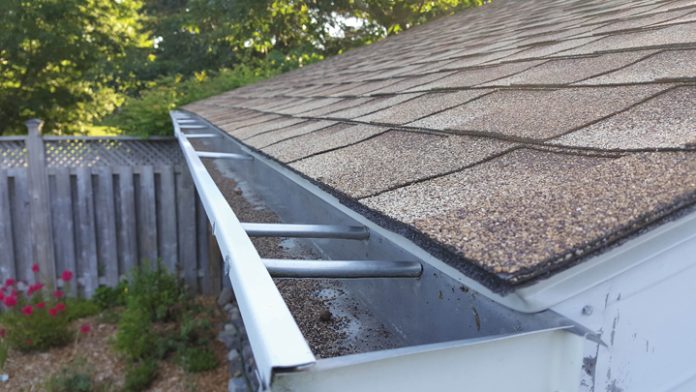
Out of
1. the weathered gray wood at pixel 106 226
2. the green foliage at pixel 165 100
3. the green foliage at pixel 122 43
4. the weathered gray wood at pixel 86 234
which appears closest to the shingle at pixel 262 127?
the weathered gray wood at pixel 106 226

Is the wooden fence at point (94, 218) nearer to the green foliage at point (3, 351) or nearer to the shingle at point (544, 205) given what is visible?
the green foliage at point (3, 351)

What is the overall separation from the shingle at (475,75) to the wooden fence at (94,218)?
4539mm

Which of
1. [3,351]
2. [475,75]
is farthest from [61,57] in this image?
[475,75]

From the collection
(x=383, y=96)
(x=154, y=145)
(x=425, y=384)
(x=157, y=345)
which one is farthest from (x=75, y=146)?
(x=425, y=384)

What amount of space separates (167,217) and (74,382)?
2.35 m

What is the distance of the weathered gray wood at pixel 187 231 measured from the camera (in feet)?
21.0

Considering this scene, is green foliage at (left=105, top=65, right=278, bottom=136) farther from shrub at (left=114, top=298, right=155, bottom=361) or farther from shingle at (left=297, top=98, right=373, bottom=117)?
shingle at (left=297, top=98, right=373, bottom=117)

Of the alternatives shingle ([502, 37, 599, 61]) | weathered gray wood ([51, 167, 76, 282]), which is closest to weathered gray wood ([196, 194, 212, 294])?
weathered gray wood ([51, 167, 76, 282])

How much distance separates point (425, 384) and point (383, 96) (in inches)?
80.4

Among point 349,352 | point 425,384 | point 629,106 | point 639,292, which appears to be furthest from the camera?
point 629,106

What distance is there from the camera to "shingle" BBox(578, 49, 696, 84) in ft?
4.35

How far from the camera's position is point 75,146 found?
6.67 metres

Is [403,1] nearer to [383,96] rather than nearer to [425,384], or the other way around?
[383,96]

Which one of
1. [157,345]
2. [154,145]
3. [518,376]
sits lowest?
[157,345]
